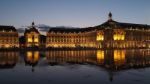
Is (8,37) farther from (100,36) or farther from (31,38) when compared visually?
(100,36)

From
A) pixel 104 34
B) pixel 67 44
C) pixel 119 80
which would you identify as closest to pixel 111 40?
pixel 104 34

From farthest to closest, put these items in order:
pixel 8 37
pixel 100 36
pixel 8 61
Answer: pixel 8 37
pixel 100 36
pixel 8 61

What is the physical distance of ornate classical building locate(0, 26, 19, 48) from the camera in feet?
490

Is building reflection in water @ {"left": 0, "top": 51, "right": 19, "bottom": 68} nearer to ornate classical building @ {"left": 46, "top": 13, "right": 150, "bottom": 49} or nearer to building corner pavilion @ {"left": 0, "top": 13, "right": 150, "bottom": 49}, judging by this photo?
building corner pavilion @ {"left": 0, "top": 13, "right": 150, "bottom": 49}

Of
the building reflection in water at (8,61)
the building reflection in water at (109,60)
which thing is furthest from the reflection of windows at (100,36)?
the building reflection in water at (8,61)

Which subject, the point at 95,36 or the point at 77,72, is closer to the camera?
the point at 77,72

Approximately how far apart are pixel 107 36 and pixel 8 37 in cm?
6705

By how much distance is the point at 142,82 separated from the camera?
51.6 feet

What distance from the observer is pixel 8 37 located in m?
152

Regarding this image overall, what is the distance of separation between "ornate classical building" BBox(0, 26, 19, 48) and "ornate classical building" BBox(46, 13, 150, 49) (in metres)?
28.0

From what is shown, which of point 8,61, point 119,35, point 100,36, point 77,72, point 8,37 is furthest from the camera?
point 8,37

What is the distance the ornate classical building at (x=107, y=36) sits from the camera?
452 feet

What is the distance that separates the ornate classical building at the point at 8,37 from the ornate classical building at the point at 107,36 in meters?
28.0

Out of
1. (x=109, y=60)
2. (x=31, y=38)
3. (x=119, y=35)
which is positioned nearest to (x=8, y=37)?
(x=31, y=38)
